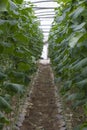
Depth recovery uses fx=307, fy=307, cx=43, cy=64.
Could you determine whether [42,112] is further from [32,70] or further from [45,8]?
[45,8]

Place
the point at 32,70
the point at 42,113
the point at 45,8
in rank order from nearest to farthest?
the point at 42,113 → the point at 32,70 → the point at 45,8

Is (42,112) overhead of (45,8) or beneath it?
beneath

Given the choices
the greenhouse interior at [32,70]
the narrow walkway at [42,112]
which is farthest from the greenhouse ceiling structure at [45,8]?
the narrow walkway at [42,112]

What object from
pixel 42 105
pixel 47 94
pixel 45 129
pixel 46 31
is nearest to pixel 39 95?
pixel 47 94

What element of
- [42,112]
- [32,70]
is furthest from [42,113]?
[32,70]

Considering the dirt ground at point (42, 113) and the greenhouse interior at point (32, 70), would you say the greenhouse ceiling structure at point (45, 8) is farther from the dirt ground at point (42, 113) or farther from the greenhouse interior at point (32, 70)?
the dirt ground at point (42, 113)

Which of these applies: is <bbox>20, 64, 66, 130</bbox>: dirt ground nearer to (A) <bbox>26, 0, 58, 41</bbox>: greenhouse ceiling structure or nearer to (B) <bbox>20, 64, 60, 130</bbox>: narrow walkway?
(B) <bbox>20, 64, 60, 130</bbox>: narrow walkway

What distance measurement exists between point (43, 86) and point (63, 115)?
14.6 feet

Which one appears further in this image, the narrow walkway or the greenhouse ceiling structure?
the greenhouse ceiling structure

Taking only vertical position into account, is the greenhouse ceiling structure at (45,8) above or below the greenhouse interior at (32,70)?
above

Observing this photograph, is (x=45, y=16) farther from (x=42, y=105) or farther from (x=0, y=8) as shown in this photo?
(x=0, y=8)

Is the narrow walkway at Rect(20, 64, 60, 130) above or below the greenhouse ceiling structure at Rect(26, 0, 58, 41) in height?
below

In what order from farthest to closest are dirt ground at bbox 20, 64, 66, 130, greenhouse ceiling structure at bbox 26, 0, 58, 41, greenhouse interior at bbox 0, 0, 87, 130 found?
greenhouse ceiling structure at bbox 26, 0, 58, 41
dirt ground at bbox 20, 64, 66, 130
greenhouse interior at bbox 0, 0, 87, 130

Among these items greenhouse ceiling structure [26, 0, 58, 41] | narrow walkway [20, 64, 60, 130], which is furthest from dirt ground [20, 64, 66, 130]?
greenhouse ceiling structure [26, 0, 58, 41]
